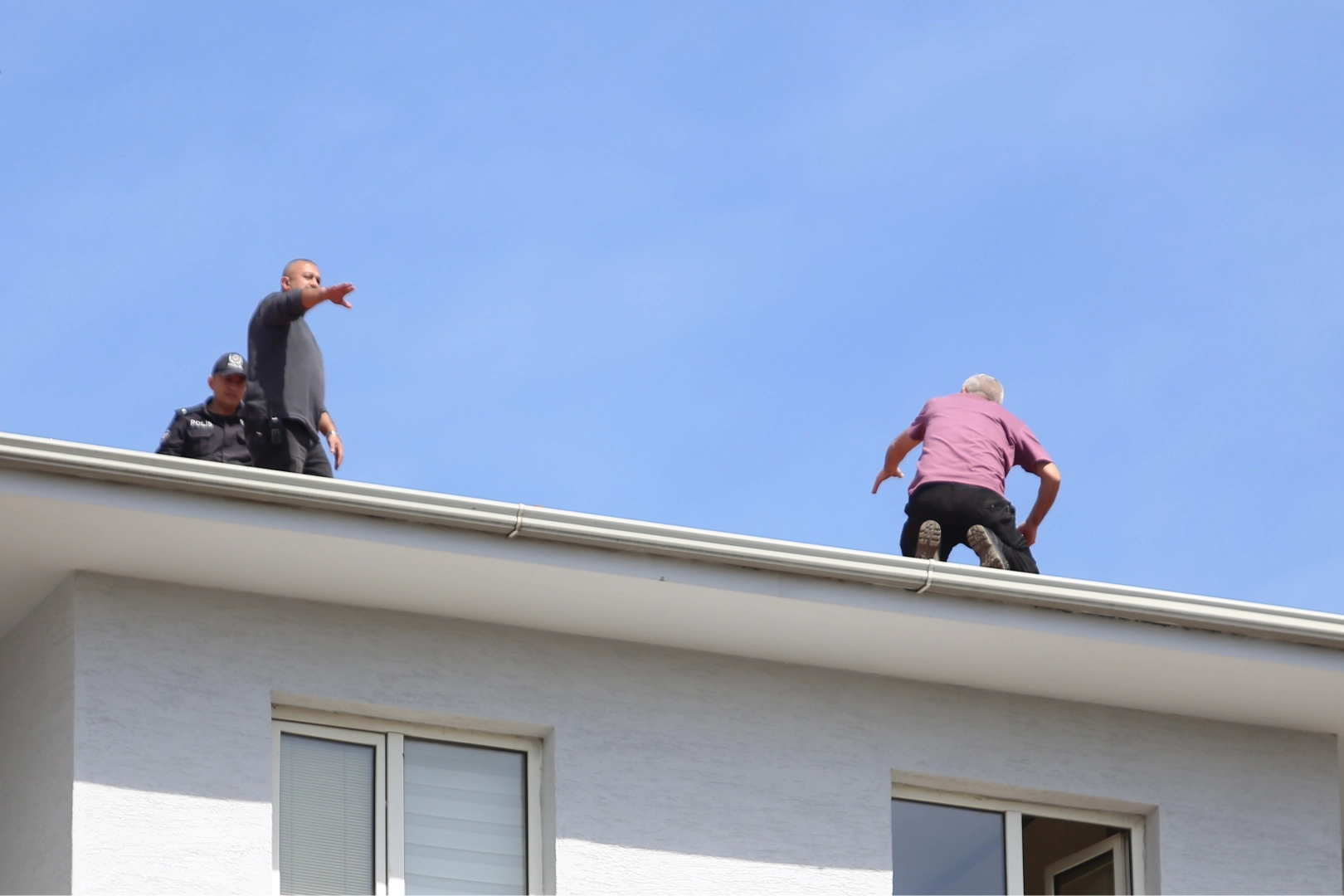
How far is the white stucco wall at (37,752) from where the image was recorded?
1049 cm

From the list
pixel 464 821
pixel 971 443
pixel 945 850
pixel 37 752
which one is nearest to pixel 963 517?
pixel 971 443

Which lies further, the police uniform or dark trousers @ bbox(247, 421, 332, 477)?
the police uniform

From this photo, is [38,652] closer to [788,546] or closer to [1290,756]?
[788,546]

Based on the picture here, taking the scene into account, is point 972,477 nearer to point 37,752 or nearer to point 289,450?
point 289,450

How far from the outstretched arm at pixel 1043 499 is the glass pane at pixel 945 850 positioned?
211 centimetres

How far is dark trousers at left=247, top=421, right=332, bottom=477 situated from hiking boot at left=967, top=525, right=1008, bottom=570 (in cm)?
340

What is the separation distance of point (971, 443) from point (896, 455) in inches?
31.8

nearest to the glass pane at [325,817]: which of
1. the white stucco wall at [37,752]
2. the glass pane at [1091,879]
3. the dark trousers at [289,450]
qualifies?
the white stucco wall at [37,752]

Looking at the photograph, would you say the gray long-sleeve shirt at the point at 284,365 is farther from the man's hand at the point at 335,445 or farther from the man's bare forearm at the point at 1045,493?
the man's bare forearm at the point at 1045,493

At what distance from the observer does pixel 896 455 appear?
1430 centimetres

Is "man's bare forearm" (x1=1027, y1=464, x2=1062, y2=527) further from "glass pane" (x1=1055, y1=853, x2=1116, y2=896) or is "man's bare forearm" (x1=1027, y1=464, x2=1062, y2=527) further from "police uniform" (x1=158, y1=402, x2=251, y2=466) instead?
"police uniform" (x1=158, y1=402, x2=251, y2=466)

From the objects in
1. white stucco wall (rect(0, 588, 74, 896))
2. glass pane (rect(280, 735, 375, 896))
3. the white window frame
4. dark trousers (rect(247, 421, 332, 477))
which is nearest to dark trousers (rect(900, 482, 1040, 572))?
the white window frame

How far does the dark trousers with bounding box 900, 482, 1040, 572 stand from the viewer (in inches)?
516

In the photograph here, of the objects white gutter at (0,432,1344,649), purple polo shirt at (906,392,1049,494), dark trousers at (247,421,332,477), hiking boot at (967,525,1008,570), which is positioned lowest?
white gutter at (0,432,1344,649)
